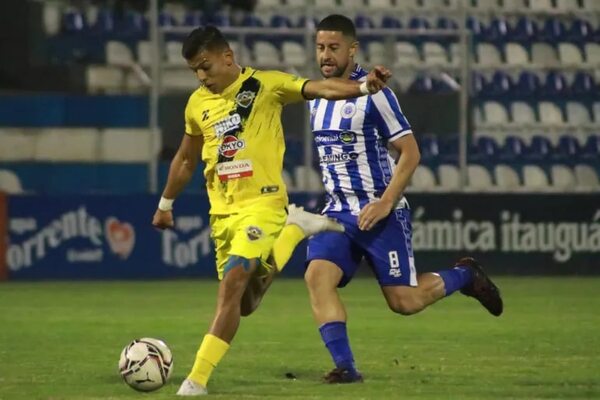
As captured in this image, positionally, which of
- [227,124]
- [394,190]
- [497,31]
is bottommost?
[394,190]

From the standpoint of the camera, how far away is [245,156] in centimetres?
837

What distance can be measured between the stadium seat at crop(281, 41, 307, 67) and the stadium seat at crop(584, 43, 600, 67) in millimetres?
4435

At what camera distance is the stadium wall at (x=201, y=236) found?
60.7ft

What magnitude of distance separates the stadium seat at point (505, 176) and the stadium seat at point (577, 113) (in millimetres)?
1278

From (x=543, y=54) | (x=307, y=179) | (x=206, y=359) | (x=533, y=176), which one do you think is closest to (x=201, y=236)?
(x=307, y=179)

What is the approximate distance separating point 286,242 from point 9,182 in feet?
38.4

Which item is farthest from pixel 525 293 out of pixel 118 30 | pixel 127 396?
pixel 127 396

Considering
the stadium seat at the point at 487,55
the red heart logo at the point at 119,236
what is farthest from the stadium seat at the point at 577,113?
the red heart logo at the point at 119,236

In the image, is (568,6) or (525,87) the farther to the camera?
(568,6)

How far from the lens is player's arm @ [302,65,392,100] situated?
748 centimetres

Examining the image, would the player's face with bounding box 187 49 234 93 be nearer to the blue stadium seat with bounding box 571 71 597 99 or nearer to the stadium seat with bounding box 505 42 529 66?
the blue stadium seat with bounding box 571 71 597 99

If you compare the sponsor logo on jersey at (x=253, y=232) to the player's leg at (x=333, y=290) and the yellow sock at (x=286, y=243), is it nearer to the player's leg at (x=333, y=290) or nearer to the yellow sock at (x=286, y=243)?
the yellow sock at (x=286, y=243)

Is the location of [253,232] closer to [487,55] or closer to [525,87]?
[525,87]

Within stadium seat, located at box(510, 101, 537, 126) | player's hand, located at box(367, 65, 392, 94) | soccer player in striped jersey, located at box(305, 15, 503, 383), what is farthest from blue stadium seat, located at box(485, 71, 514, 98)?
player's hand, located at box(367, 65, 392, 94)
